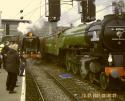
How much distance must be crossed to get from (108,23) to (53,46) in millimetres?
16493

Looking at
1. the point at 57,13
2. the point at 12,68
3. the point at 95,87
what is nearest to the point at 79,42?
the point at 95,87

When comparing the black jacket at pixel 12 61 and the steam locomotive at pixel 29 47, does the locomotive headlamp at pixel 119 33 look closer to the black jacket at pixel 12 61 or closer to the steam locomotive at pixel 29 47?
the black jacket at pixel 12 61

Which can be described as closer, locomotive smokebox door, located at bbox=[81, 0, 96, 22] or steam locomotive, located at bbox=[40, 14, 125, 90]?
steam locomotive, located at bbox=[40, 14, 125, 90]

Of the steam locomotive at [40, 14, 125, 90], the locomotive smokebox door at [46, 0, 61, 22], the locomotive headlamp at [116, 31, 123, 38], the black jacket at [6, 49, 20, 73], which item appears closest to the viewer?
Answer: the black jacket at [6, 49, 20, 73]

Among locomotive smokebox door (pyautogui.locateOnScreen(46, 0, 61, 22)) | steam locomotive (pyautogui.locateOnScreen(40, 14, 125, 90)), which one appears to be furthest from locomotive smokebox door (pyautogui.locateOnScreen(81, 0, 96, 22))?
steam locomotive (pyautogui.locateOnScreen(40, 14, 125, 90))

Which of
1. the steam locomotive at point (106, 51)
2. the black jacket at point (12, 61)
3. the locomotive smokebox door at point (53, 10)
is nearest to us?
the black jacket at point (12, 61)

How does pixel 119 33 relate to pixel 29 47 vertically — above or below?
above

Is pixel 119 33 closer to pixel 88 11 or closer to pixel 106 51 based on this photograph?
pixel 106 51

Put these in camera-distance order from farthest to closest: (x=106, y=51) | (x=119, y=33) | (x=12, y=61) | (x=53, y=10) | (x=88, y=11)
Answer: (x=53, y=10), (x=88, y=11), (x=106, y=51), (x=119, y=33), (x=12, y=61)

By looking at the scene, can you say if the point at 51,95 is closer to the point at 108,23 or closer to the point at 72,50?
the point at 108,23

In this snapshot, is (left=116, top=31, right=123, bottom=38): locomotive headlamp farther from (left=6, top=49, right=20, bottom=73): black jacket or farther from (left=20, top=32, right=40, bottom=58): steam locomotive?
(left=20, top=32, right=40, bottom=58): steam locomotive

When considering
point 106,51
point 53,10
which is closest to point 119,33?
point 106,51

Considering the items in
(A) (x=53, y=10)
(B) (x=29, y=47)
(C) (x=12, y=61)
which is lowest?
(C) (x=12, y=61)

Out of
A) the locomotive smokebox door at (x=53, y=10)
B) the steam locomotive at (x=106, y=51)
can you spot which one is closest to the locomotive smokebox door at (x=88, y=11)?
the locomotive smokebox door at (x=53, y=10)
